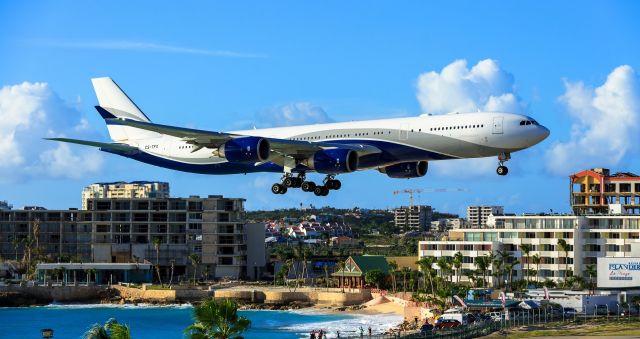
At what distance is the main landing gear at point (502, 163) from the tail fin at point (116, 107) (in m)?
36.1

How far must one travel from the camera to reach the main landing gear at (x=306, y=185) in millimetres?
86213

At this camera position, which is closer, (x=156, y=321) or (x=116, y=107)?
(x=116, y=107)

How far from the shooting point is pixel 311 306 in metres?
170

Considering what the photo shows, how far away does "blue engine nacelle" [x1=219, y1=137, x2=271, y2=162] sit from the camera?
8050 cm

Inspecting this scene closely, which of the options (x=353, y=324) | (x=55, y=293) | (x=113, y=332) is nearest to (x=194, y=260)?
(x=55, y=293)

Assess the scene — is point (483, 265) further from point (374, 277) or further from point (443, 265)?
point (374, 277)

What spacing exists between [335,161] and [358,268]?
98775 millimetres

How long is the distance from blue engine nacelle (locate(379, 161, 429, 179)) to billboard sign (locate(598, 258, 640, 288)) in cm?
3756

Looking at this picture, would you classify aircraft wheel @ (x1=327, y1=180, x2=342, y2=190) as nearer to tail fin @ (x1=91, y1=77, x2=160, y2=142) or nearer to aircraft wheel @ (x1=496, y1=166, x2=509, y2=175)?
aircraft wheel @ (x1=496, y1=166, x2=509, y2=175)

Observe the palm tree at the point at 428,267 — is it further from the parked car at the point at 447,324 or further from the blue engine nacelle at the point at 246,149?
the blue engine nacelle at the point at 246,149

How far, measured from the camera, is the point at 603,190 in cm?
18900

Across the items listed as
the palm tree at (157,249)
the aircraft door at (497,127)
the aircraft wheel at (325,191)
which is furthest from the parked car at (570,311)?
the palm tree at (157,249)

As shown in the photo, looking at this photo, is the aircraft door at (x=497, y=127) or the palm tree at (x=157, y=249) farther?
the palm tree at (x=157, y=249)

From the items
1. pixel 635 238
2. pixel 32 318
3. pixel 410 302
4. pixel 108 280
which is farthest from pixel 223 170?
pixel 108 280
